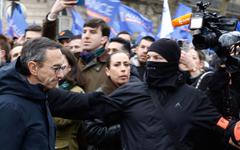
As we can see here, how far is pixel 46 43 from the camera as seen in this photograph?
3.05 metres

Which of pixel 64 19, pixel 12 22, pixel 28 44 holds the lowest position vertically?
pixel 64 19

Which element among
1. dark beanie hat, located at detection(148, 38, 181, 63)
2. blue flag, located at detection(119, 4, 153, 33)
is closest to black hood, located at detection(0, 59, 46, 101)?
dark beanie hat, located at detection(148, 38, 181, 63)

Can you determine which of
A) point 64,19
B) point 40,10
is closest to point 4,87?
point 64,19

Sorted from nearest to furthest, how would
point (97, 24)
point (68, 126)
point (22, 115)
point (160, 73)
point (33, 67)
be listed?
point (22, 115)
point (33, 67)
point (160, 73)
point (68, 126)
point (97, 24)

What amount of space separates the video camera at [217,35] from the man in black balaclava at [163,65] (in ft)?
0.61

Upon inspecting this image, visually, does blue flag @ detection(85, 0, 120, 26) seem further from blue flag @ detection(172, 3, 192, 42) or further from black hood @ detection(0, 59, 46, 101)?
black hood @ detection(0, 59, 46, 101)

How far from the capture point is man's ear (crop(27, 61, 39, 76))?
9.77 feet

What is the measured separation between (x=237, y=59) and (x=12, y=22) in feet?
18.5

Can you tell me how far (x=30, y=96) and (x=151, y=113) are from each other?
0.91m

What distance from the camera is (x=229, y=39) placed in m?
3.47

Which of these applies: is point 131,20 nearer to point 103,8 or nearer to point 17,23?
point 103,8

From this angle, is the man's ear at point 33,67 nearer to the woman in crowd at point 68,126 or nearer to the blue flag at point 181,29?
the woman in crowd at point 68,126

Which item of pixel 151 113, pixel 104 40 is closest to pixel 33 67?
pixel 151 113

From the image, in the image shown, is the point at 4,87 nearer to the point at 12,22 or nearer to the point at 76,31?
the point at 12,22
